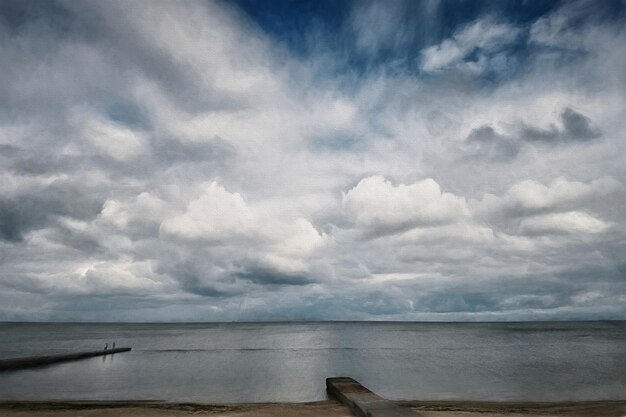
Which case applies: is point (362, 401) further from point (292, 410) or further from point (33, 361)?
point (33, 361)

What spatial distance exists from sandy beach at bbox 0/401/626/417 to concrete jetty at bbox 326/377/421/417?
1.98 ft

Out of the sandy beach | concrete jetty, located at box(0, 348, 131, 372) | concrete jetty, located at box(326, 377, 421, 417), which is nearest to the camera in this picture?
concrete jetty, located at box(326, 377, 421, 417)

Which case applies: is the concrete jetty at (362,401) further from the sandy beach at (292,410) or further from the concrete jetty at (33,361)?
the concrete jetty at (33,361)

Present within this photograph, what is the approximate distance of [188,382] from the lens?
134 ft

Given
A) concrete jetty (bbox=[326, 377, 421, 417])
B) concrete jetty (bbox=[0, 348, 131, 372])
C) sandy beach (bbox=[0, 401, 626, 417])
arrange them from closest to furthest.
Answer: concrete jetty (bbox=[326, 377, 421, 417])
sandy beach (bbox=[0, 401, 626, 417])
concrete jetty (bbox=[0, 348, 131, 372])

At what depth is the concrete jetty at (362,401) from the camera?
58.4 ft

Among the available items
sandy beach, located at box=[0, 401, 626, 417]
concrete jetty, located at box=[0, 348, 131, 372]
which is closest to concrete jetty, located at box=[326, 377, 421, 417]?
sandy beach, located at box=[0, 401, 626, 417]

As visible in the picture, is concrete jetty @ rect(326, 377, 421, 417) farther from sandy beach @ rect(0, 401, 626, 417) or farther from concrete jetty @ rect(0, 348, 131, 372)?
concrete jetty @ rect(0, 348, 131, 372)

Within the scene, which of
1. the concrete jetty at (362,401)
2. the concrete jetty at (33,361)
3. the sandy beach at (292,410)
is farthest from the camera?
the concrete jetty at (33,361)

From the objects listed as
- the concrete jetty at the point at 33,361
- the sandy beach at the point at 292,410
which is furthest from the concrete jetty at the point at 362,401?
the concrete jetty at the point at 33,361

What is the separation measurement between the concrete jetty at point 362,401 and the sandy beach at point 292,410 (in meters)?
0.60

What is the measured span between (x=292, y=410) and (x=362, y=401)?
4.27 meters

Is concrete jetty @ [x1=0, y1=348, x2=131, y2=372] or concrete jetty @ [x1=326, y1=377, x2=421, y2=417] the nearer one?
concrete jetty @ [x1=326, y1=377, x2=421, y2=417]

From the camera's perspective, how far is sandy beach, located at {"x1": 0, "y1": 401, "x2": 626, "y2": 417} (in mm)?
22000
